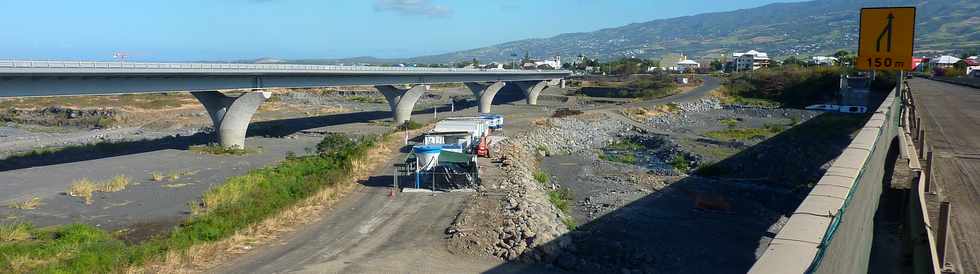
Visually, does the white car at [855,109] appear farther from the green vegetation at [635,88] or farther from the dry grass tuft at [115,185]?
the dry grass tuft at [115,185]

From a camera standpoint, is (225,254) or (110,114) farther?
(110,114)

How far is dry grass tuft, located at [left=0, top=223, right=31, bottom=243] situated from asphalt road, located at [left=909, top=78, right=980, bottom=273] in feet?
63.1

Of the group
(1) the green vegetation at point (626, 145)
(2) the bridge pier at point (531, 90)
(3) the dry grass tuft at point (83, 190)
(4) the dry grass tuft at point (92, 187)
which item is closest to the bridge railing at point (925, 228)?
(4) the dry grass tuft at point (92, 187)

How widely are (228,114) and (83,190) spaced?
14.8 m

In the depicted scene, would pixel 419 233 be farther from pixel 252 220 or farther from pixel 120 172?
pixel 120 172

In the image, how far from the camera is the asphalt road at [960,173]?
22.5 feet

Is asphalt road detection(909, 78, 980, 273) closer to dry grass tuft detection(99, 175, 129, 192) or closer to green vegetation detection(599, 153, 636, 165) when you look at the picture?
green vegetation detection(599, 153, 636, 165)

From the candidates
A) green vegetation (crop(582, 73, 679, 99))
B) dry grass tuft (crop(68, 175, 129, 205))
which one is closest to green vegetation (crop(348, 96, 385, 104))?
green vegetation (crop(582, 73, 679, 99))

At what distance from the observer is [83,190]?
2441 cm

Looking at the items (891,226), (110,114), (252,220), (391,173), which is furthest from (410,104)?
(891,226)

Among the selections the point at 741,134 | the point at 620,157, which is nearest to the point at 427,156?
the point at 620,157

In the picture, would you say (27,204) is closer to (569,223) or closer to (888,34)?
(569,223)

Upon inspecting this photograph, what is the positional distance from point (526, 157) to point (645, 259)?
16610 mm

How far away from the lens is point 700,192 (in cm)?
2695
